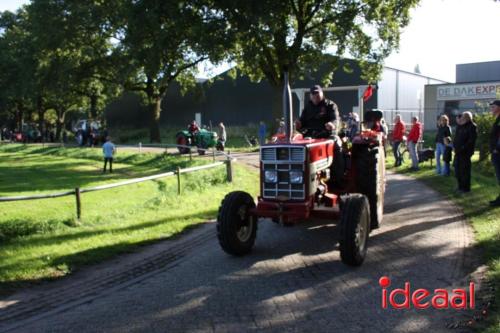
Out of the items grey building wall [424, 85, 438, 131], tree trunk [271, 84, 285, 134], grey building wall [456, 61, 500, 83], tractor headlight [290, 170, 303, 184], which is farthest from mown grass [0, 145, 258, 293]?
grey building wall [456, 61, 500, 83]

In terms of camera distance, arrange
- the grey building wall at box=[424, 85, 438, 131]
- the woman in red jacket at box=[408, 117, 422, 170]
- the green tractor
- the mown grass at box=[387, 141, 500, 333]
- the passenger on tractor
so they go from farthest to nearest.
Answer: the grey building wall at box=[424, 85, 438, 131], the green tractor, the woman in red jacket at box=[408, 117, 422, 170], the passenger on tractor, the mown grass at box=[387, 141, 500, 333]

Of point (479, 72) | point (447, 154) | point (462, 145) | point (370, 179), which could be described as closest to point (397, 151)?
point (447, 154)

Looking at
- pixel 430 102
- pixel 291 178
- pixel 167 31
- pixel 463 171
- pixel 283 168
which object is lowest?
pixel 463 171

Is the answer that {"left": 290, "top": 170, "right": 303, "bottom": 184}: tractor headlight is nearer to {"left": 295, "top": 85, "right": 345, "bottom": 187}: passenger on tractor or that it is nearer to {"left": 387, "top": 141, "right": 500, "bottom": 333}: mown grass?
{"left": 295, "top": 85, "right": 345, "bottom": 187}: passenger on tractor

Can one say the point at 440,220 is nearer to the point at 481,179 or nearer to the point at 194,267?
the point at 194,267

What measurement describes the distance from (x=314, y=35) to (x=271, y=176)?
782 inches

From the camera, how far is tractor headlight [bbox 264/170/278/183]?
261 inches

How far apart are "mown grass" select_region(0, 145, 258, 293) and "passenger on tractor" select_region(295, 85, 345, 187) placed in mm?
2905

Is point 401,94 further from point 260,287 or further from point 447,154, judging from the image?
point 260,287

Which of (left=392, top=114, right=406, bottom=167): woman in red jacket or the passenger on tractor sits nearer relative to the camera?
the passenger on tractor

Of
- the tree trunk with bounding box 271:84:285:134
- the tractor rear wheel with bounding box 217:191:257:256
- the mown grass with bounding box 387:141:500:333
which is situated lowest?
the mown grass with bounding box 387:141:500:333

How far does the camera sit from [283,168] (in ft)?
21.5

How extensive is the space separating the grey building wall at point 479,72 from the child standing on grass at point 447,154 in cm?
3181

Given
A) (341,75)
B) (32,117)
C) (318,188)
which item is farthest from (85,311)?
(32,117)
